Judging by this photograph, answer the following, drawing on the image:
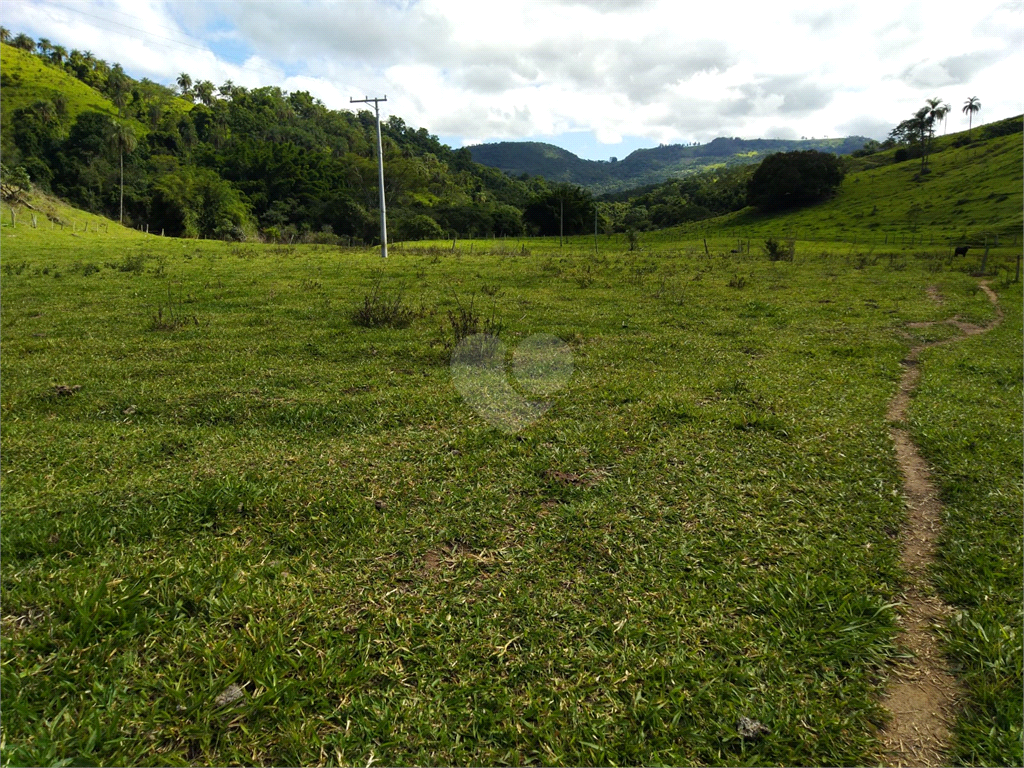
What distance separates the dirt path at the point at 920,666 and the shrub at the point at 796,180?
337 ft

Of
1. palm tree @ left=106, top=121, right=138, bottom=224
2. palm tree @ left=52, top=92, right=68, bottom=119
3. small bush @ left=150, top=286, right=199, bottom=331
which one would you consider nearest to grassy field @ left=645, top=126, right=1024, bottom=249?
small bush @ left=150, top=286, right=199, bottom=331

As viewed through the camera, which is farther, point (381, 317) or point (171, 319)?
point (381, 317)

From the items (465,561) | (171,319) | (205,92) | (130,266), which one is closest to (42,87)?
(205,92)

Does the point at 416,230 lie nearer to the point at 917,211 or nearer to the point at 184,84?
the point at 917,211

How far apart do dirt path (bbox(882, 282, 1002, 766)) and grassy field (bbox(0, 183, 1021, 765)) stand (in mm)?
103

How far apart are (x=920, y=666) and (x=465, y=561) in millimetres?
2996

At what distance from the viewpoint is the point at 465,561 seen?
4.06 meters

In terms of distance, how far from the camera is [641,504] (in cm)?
490

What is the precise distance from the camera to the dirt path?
272cm

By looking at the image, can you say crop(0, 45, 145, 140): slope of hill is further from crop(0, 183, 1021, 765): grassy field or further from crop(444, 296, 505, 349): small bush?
crop(0, 183, 1021, 765): grassy field

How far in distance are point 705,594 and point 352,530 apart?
9.23 ft

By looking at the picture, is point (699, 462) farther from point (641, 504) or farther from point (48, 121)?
point (48, 121)

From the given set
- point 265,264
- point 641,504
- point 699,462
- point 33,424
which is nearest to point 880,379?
point 699,462

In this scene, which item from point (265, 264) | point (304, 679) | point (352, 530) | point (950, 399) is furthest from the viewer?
point (265, 264)
